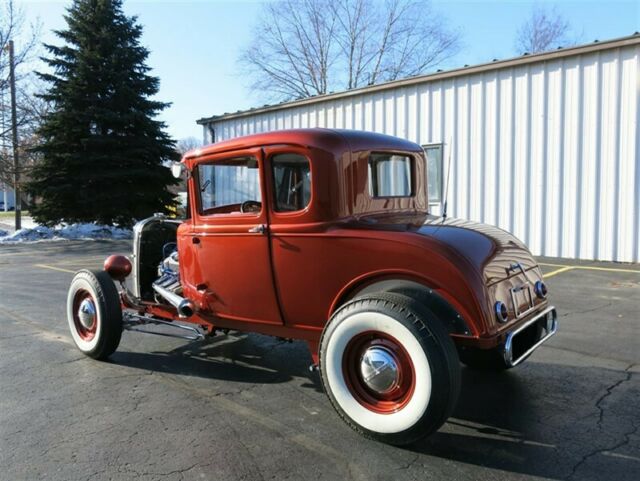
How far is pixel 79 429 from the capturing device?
3352 millimetres

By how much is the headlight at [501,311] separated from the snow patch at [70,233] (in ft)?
57.0

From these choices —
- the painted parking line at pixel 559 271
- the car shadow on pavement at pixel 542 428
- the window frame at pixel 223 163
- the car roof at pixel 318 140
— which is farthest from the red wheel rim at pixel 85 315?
the painted parking line at pixel 559 271

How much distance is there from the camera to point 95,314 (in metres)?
4.78

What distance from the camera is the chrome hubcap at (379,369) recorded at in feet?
9.87

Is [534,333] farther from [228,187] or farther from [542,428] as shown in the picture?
[228,187]

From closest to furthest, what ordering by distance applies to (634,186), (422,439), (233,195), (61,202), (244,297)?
(422,439), (244,297), (233,195), (634,186), (61,202)

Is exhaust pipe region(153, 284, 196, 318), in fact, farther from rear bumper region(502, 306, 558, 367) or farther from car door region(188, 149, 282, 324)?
rear bumper region(502, 306, 558, 367)

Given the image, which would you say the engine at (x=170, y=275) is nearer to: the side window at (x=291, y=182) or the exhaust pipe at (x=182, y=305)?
the exhaust pipe at (x=182, y=305)

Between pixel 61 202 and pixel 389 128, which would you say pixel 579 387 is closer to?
pixel 389 128

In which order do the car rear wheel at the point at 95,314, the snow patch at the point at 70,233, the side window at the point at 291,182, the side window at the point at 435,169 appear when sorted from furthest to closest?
1. the snow patch at the point at 70,233
2. the side window at the point at 435,169
3. the car rear wheel at the point at 95,314
4. the side window at the point at 291,182

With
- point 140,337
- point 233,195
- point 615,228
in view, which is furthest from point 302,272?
point 615,228

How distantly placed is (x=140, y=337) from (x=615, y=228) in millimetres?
8294

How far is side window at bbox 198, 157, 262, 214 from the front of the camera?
4.17 m

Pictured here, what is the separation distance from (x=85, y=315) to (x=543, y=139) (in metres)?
8.79
